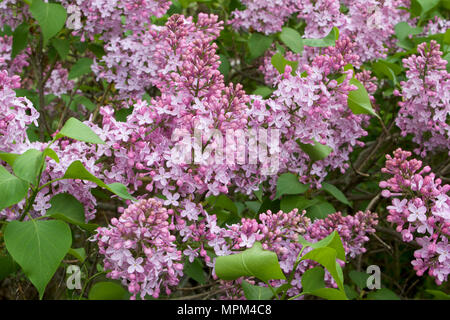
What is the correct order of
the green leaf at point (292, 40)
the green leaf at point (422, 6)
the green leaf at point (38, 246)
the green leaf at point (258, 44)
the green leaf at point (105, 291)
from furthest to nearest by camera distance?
the green leaf at point (258, 44) → the green leaf at point (422, 6) → the green leaf at point (292, 40) → the green leaf at point (105, 291) → the green leaf at point (38, 246)

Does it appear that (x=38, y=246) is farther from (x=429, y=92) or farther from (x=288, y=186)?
(x=429, y=92)

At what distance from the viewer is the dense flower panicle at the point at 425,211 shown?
165 centimetres

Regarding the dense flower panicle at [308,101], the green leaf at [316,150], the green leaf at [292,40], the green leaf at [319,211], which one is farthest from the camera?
the green leaf at [292,40]

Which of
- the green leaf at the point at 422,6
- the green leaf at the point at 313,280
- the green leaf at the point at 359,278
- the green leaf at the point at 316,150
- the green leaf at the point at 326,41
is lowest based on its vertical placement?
the green leaf at the point at 359,278

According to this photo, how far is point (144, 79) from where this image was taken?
2314mm

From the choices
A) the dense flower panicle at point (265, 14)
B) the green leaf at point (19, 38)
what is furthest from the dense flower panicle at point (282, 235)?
the green leaf at point (19, 38)

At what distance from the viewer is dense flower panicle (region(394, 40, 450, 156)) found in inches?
84.3

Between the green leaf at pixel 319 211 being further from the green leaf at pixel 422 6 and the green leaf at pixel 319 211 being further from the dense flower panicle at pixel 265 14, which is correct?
the green leaf at pixel 422 6

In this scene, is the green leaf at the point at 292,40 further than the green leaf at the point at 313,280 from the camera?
Yes

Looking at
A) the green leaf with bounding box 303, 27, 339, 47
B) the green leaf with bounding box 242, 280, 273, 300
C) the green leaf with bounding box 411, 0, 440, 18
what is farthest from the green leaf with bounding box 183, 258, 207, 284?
the green leaf with bounding box 411, 0, 440, 18

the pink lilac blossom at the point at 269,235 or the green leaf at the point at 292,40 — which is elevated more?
the green leaf at the point at 292,40

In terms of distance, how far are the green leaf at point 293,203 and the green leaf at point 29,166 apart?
1.08 meters

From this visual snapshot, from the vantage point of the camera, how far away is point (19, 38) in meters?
2.67
